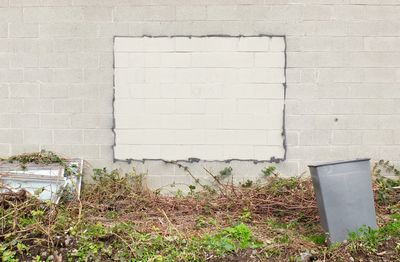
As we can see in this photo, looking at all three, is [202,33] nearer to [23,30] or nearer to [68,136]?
[68,136]

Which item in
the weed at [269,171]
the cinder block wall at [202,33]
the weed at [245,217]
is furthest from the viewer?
the weed at [269,171]

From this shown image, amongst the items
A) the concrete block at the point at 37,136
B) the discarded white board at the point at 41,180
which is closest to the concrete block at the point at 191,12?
the concrete block at the point at 37,136

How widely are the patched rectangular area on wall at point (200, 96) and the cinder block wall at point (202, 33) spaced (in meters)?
0.13

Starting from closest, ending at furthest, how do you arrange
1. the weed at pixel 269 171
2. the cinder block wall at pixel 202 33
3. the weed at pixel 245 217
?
the weed at pixel 245 217 < the cinder block wall at pixel 202 33 < the weed at pixel 269 171

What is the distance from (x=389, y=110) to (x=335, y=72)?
821mm

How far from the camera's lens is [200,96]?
575 centimetres

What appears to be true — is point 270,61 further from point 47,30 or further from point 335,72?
point 47,30

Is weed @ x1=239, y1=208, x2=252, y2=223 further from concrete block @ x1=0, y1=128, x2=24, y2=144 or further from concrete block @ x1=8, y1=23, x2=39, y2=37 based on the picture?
concrete block @ x1=8, y1=23, x2=39, y2=37

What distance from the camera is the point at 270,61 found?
5703 mm

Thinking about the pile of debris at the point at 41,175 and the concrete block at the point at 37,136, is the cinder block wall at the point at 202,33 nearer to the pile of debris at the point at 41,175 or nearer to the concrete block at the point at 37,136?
the concrete block at the point at 37,136

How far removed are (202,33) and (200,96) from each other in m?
0.77

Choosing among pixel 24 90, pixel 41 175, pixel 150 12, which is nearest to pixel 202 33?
pixel 150 12

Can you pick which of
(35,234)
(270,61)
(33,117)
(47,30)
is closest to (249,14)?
(270,61)

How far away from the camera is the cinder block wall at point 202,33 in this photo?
568cm
